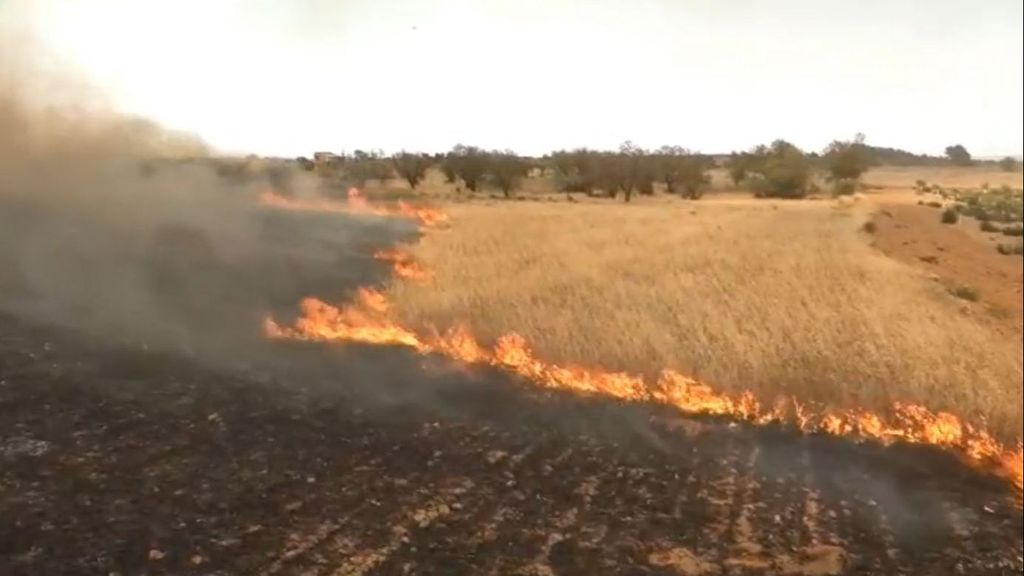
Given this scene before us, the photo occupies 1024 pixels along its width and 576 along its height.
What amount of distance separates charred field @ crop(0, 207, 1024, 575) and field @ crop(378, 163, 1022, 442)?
3.87 metres

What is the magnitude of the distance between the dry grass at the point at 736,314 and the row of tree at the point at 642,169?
23.3 meters

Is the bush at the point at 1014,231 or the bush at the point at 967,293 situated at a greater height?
the bush at the point at 967,293

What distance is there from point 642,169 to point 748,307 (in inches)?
1662

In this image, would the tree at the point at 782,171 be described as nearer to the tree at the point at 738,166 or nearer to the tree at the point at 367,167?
the tree at the point at 738,166

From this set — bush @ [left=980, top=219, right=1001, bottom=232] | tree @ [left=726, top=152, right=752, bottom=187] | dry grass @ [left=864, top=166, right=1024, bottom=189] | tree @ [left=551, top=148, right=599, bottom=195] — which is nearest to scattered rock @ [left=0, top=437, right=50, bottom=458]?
bush @ [left=980, top=219, right=1001, bottom=232]

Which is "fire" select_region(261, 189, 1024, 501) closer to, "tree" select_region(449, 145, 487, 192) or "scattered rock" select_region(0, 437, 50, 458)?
"scattered rock" select_region(0, 437, 50, 458)

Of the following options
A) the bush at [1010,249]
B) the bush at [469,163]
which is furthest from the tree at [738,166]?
the bush at [1010,249]

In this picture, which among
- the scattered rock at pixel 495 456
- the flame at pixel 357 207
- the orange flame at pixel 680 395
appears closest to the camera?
the scattered rock at pixel 495 456

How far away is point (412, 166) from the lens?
6144 centimetres

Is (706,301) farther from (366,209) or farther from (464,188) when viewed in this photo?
(464,188)

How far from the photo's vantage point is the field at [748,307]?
22062mm

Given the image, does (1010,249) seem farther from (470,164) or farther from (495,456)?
(495,456)

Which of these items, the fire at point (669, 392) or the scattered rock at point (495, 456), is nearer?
the scattered rock at point (495, 456)

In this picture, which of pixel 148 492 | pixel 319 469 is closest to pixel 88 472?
pixel 148 492
